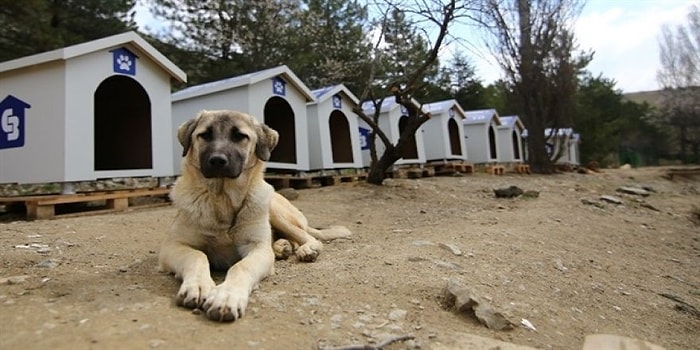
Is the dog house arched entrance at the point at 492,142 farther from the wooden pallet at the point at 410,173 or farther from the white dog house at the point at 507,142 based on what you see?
the wooden pallet at the point at 410,173

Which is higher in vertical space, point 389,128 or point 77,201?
point 389,128

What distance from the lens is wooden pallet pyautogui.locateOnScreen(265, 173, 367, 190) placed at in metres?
8.45

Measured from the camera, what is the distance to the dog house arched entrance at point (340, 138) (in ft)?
34.8

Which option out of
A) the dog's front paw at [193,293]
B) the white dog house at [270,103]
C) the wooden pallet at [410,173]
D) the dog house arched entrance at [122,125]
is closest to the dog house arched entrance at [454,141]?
the wooden pallet at [410,173]

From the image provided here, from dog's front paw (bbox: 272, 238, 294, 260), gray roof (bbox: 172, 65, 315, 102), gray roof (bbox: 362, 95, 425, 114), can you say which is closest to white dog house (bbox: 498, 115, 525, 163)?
gray roof (bbox: 362, 95, 425, 114)

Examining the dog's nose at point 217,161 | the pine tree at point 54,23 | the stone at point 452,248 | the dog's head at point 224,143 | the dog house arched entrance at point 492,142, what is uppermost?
the pine tree at point 54,23

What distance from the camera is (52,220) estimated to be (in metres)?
5.00

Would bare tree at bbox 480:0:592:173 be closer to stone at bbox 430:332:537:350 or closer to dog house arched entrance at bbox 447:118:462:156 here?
dog house arched entrance at bbox 447:118:462:156

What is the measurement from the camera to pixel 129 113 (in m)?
7.82

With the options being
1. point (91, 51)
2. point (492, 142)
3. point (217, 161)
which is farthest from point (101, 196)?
point (492, 142)

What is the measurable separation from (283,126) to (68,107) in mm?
4456

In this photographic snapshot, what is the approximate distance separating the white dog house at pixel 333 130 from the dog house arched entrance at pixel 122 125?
3.47 meters

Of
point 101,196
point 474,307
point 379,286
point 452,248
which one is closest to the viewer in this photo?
point 474,307

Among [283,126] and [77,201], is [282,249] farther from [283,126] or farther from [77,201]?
[283,126]
